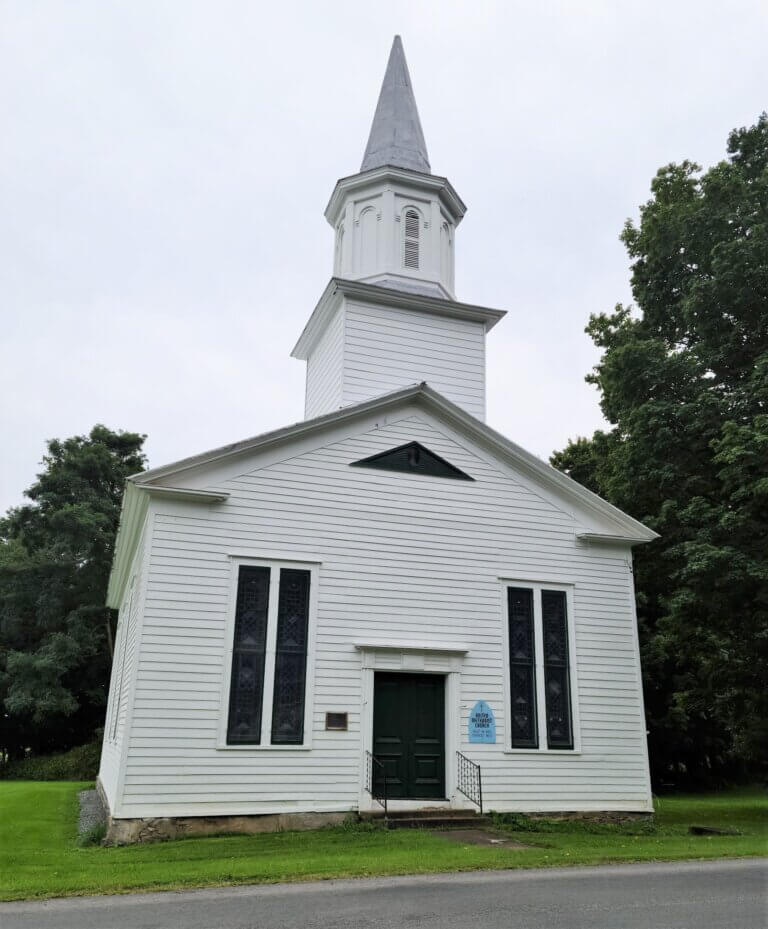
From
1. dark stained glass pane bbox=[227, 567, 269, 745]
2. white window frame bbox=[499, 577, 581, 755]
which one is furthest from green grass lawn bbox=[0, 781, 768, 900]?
dark stained glass pane bbox=[227, 567, 269, 745]

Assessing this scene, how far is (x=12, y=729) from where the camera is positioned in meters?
30.4

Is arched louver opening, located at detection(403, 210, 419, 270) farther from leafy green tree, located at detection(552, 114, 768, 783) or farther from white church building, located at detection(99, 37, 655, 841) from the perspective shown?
leafy green tree, located at detection(552, 114, 768, 783)

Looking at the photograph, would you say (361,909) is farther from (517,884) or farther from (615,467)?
(615,467)

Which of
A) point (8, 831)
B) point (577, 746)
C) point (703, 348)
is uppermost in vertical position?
point (703, 348)

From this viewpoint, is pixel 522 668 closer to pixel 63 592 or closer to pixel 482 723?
pixel 482 723

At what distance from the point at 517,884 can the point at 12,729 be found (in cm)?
2797

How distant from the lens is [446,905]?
6922mm

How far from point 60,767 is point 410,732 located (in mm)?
19507

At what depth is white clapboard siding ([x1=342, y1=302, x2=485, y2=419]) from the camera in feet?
53.0

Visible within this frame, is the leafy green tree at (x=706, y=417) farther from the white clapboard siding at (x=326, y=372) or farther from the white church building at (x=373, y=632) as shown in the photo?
the white clapboard siding at (x=326, y=372)

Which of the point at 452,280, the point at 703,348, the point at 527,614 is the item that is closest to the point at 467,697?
the point at 527,614

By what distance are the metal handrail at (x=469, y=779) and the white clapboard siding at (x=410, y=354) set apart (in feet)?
22.8

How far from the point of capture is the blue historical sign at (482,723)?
12.7m

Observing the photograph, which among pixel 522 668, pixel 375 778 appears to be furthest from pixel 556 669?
pixel 375 778
